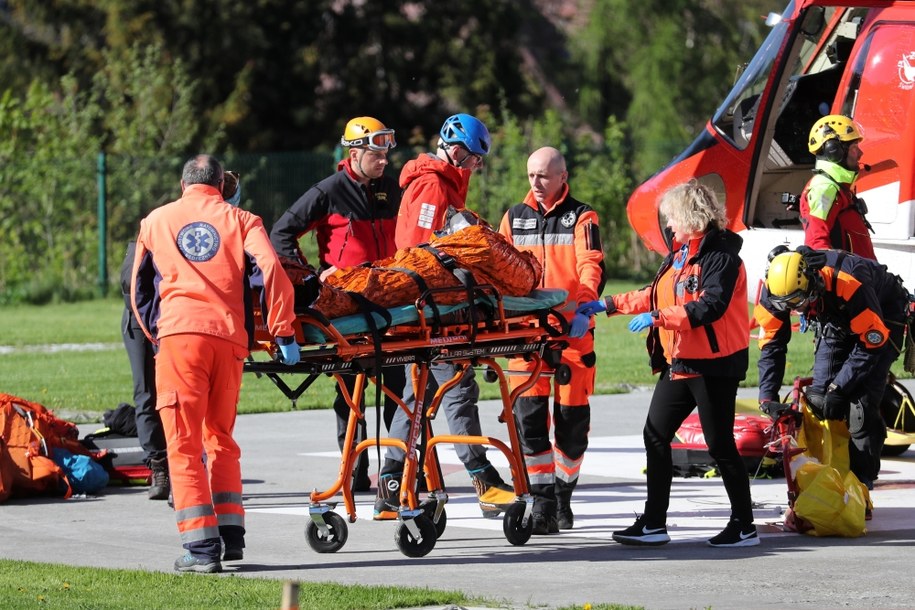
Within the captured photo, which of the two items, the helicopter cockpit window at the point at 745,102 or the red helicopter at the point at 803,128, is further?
the helicopter cockpit window at the point at 745,102

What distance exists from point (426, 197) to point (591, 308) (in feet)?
3.94

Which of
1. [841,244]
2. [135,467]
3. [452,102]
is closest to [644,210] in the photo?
[841,244]

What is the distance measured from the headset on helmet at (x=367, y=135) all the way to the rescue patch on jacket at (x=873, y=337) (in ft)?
9.31

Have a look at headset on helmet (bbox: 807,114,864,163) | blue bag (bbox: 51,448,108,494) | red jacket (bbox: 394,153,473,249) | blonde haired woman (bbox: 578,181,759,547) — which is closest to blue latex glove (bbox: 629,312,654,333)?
blonde haired woman (bbox: 578,181,759,547)

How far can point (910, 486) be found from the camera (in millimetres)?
10055

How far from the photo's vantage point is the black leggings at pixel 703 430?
8102 mm

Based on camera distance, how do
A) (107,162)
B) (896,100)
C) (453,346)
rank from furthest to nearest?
1. (107,162)
2. (896,100)
3. (453,346)

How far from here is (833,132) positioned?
33.1 feet

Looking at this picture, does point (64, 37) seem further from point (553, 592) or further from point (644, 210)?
point (553, 592)

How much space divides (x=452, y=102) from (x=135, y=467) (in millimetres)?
29824

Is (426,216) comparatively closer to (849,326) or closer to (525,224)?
(525,224)

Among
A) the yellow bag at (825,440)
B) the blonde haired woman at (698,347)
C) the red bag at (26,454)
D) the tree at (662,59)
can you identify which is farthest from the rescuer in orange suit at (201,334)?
the tree at (662,59)

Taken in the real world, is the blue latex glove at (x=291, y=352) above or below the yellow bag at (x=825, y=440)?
above

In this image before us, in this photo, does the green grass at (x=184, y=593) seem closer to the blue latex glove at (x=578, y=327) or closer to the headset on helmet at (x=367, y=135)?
the blue latex glove at (x=578, y=327)
